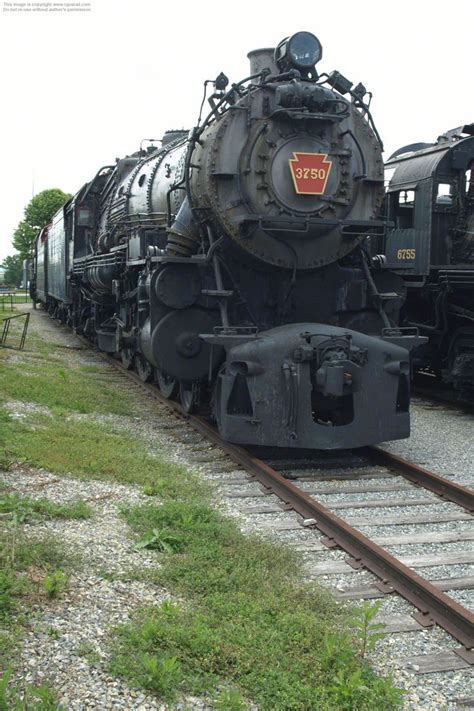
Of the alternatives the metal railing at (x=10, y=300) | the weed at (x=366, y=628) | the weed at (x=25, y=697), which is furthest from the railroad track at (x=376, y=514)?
the metal railing at (x=10, y=300)

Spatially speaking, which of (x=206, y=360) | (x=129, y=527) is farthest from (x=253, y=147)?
(x=129, y=527)

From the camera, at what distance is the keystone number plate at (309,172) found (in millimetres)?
7094

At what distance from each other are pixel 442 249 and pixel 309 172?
15.7 ft

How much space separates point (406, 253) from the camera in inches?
458

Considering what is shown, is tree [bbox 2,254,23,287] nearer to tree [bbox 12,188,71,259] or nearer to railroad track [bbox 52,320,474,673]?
tree [bbox 12,188,71,259]

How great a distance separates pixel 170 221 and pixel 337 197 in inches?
90.3

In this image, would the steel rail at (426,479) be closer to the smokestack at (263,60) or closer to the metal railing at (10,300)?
the smokestack at (263,60)

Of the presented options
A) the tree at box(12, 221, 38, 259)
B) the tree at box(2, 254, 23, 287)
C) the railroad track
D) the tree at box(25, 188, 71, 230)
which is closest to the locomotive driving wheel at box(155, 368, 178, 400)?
the railroad track

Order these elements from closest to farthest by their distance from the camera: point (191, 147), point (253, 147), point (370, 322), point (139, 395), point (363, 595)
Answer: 1. point (363, 595)
2. point (253, 147)
3. point (191, 147)
4. point (370, 322)
5. point (139, 395)

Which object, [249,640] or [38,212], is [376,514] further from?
[38,212]

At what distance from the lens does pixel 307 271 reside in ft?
25.7

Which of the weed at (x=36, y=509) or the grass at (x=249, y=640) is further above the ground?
the weed at (x=36, y=509)

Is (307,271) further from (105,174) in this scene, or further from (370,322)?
(105,174)

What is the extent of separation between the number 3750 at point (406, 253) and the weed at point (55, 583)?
8.84 meters
